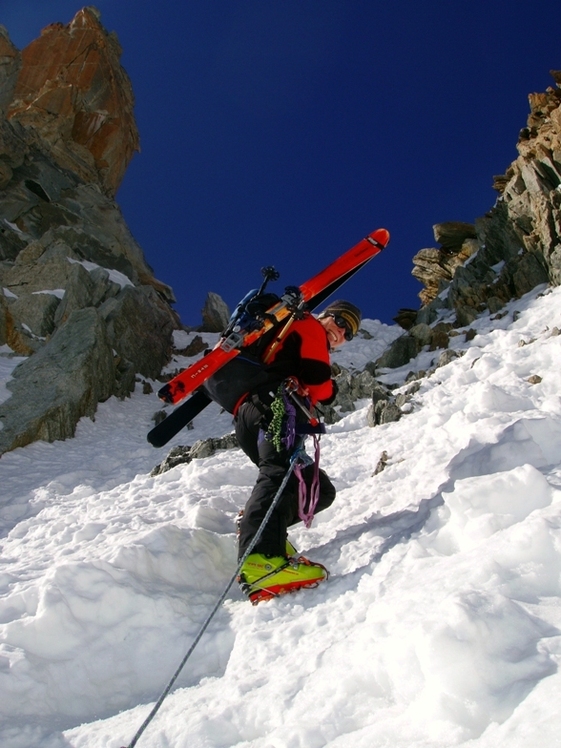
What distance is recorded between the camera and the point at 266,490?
4188 mm

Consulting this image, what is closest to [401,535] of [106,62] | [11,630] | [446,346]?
[11,630]

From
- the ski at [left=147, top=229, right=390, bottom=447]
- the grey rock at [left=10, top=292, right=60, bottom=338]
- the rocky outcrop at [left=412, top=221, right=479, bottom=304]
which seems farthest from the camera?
the rocky outcrop at [left=412, top=221, right=479, bottom=304]

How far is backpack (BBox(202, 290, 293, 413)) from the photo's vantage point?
493 cm

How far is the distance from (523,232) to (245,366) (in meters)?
20.2

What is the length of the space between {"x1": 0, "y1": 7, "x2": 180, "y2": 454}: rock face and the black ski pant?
12.1 m

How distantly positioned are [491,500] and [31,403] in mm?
16667

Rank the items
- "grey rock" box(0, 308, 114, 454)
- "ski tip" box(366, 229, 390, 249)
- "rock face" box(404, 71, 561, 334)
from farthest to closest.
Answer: "rock face" box(404, 71, 561, 334), "grey rock" box(0, 308, 114, 454), "ski tip" box(366, 229, 390, 249)

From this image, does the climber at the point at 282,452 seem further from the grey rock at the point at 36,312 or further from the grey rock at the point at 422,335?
the grey rock at the point at 36,312

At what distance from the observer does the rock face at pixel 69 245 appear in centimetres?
1867

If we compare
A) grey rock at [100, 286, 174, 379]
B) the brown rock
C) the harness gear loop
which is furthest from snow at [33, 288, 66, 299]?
the brown rock

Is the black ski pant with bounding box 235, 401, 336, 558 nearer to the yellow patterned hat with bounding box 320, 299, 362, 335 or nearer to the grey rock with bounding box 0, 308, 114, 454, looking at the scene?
the yellow patterned hat with bounding box 320, 299, 362, 335

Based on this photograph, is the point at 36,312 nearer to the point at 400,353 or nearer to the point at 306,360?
the point at 400,353

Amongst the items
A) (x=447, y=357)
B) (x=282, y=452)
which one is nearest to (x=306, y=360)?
(x=282, y=452)

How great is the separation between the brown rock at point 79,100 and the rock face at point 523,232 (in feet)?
146
